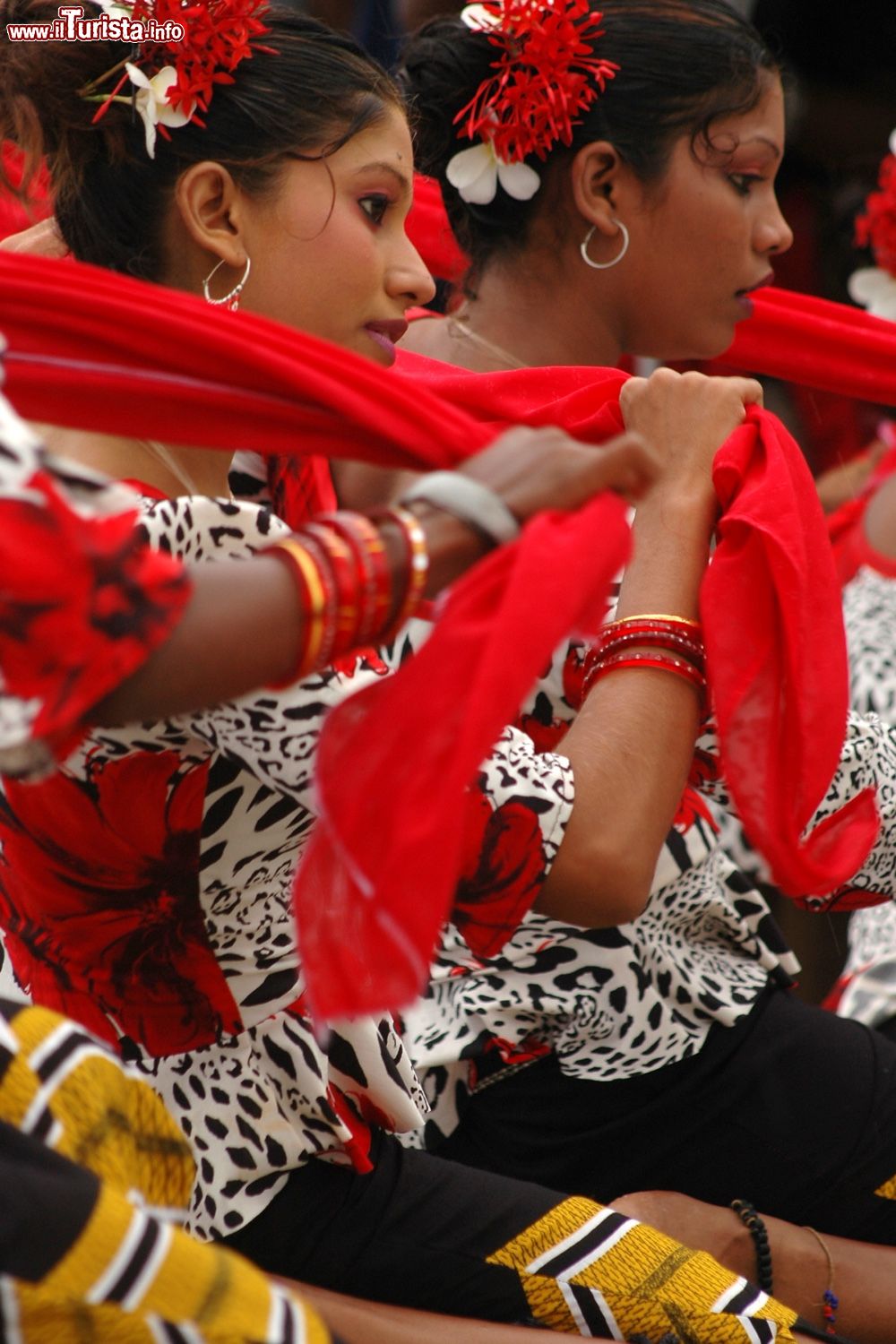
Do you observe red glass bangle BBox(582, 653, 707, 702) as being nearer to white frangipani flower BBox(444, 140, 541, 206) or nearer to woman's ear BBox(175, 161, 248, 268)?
woman's ear BBox(175, 161, 248, 268)

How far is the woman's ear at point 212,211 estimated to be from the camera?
1.71 meters

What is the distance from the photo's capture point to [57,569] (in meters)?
0.99

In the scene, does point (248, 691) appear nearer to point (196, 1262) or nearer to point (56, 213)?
point (196, 1262)

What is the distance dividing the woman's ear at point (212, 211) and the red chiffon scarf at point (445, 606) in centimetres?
38

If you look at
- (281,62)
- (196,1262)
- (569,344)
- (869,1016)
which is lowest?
(869,1016)

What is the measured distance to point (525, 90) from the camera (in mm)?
2262

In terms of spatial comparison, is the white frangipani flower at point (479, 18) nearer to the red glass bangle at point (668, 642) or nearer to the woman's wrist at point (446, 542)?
the red glass bangle at point (668, 642)

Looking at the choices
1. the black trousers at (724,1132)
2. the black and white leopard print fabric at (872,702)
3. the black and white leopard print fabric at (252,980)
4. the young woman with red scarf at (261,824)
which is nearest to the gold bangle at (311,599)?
the young woman with red scarf at (261,824)

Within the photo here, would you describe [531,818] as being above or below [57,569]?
below

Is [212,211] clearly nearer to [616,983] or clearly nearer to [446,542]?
[446,542]

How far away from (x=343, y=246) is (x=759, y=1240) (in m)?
1.30

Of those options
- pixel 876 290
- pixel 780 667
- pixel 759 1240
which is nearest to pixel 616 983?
pixel 759 1240

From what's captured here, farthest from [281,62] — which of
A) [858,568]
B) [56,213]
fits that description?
[858,568]

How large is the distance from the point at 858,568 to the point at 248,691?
7.43 feet
